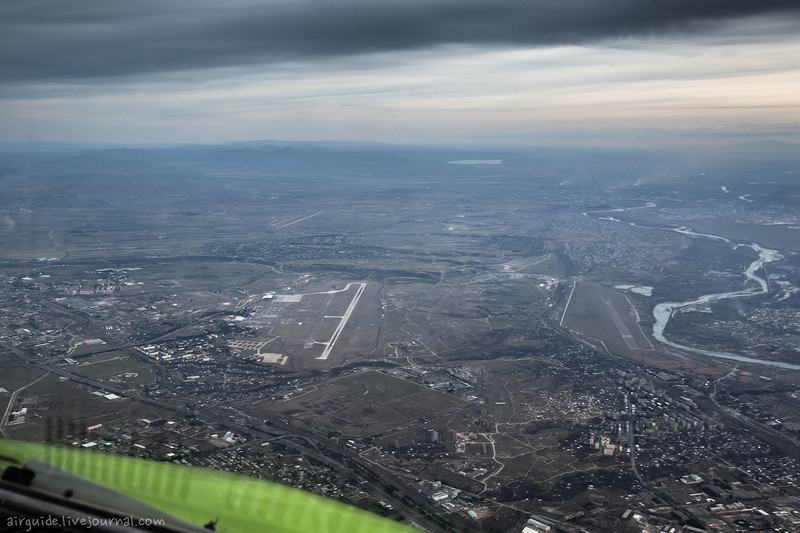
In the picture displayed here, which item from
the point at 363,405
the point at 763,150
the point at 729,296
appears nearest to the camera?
the point at 363,405

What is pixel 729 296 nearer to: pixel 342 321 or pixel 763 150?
pixel 342 321

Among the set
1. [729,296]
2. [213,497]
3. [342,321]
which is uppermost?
[213,497]

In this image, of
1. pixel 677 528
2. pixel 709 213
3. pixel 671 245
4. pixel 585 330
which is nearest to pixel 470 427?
pixel 677 528

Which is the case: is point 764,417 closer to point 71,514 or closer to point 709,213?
point 71,514

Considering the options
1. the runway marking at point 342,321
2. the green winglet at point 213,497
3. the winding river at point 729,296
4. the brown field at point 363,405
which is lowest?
the winding river at point 729,296

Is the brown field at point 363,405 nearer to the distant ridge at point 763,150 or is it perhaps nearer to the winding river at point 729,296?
the winding river at point 729,296

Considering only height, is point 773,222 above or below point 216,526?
below

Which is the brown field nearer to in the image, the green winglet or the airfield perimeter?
the airfield perimeter

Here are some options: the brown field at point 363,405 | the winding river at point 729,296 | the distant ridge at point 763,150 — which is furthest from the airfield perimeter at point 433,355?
the distant ridge at point 763,150

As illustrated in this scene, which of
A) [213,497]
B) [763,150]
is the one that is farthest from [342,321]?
[763,150]
